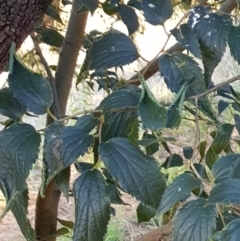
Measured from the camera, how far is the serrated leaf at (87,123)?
43 centimetres

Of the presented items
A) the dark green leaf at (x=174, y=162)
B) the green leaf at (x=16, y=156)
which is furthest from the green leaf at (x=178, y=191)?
the dark green leaf at (x=174, y=162)

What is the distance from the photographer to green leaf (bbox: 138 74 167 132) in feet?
1.22

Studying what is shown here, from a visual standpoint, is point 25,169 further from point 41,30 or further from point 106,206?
point 41,30

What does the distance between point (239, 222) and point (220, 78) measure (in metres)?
2.14

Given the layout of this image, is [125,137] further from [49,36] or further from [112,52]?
[49,36]

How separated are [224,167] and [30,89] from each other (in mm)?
168

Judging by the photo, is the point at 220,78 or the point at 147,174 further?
the point at 220,78

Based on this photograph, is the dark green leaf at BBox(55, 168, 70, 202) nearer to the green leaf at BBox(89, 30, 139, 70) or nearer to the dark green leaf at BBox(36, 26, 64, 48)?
the green leaf at BBox(89, 30, 139, 70)

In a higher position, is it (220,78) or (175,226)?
(220,78)

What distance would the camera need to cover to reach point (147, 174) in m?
0.39

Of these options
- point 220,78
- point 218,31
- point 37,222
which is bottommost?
point 37,222

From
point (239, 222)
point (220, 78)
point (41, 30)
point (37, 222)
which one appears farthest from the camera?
point (220, 78)

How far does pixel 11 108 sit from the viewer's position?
45cm

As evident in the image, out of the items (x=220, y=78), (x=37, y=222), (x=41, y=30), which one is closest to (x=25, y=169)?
(x=41, y=30)
